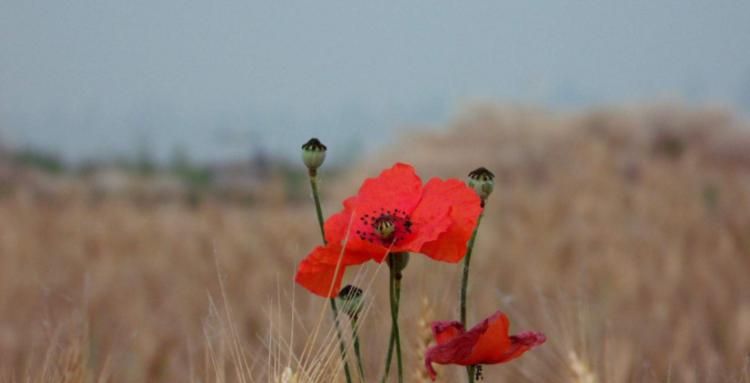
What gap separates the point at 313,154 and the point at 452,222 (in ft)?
0.25

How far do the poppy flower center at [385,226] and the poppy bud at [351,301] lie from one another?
3 cm

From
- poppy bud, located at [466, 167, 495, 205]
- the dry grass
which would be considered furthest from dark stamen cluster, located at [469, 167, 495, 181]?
the dry grass

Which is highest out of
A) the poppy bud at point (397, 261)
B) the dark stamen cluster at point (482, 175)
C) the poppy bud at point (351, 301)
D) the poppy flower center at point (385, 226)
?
the dark stamen cluster at point (482, 175)

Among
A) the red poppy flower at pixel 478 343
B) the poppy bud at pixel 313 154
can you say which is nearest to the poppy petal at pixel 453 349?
the red poppy flower at pixel 478 343

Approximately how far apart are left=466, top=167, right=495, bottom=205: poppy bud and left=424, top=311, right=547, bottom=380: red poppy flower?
2.6 inches

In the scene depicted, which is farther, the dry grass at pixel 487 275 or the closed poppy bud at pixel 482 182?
the dry grass at pixel 487 275

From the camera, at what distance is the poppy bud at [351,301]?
0.46 metres

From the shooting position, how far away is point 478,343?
43 cm

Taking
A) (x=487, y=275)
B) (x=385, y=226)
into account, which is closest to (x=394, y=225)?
(x=385, y=226)

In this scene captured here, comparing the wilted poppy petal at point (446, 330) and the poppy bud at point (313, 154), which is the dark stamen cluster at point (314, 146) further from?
the wilted poppy petal at point (446, 330)

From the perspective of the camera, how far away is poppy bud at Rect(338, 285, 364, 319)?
46 centimetres

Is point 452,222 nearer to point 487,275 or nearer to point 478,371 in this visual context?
point 478,371

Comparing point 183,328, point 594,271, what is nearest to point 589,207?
point 594,271

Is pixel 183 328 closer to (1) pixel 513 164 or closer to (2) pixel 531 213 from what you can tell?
(2) pixel 531 213
